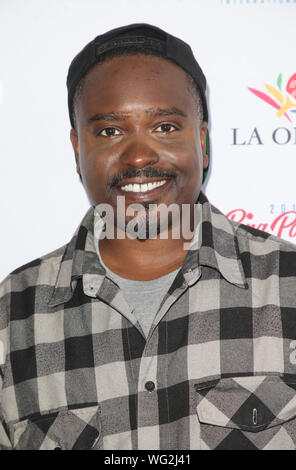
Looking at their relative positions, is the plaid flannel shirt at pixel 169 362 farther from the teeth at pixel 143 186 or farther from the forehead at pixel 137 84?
the forehead at pixel 137 84

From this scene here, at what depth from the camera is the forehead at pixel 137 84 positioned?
4.01ft

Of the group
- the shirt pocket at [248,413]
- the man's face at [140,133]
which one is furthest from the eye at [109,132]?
the shirt pocket at [248,413]

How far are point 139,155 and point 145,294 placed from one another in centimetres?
36

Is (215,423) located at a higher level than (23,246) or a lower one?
lower

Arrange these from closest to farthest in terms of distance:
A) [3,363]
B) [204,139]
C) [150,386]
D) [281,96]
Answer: [150,386] → [3,363] → [204,139] → [281,96]

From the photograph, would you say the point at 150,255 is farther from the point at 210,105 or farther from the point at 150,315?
the point at 210,105

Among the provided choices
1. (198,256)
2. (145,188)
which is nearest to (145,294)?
(198,256)

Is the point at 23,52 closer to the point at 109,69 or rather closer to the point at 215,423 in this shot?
the point at 109,69

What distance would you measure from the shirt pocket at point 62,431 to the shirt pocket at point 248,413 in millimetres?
253

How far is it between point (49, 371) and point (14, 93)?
0.88 metres

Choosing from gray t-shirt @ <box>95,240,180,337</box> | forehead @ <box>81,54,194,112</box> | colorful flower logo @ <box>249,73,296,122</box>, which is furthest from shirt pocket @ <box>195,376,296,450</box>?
colorful flower logo @ <box>249,73,296,122</box>

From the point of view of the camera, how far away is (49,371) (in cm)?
125

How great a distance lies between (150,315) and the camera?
4.17 feet
